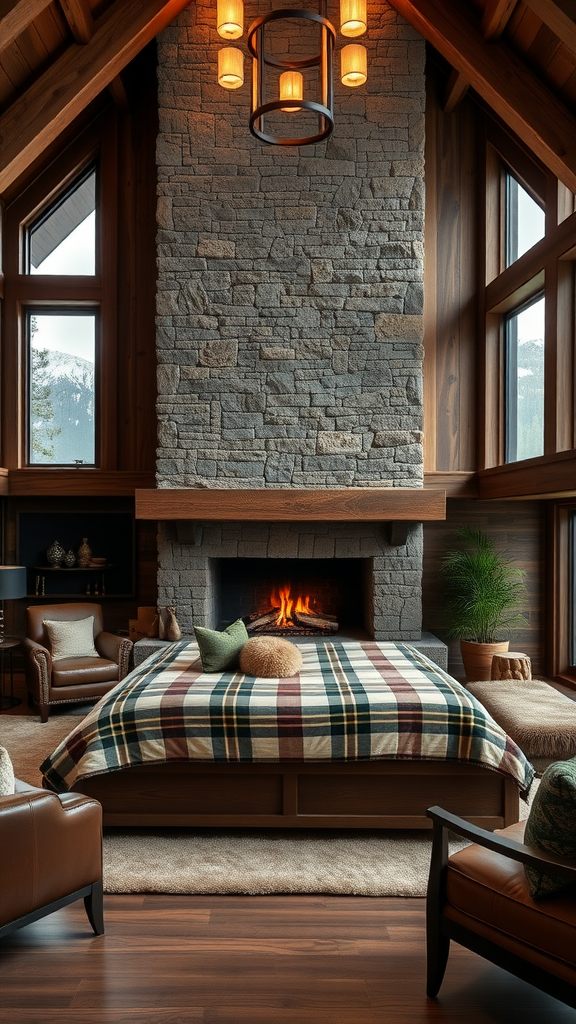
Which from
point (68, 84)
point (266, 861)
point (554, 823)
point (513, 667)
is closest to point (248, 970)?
point (266, 861)

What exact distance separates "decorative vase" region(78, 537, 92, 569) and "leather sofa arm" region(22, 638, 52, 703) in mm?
1389

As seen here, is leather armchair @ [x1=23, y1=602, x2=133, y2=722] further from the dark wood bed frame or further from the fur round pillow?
the dark wood bed frame

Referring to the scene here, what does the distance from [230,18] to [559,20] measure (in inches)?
76.2

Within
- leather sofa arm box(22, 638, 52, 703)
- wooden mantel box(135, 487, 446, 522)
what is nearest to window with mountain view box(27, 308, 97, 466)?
wooden mantel box(135, 487, 446, 522)

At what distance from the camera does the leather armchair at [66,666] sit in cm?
533

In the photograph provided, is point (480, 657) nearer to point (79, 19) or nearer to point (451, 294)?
point (451, 294)

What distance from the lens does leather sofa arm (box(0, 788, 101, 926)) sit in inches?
90.0

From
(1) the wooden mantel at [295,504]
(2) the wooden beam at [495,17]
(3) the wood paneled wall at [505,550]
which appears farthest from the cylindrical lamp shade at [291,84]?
(3) the wood paneled wall at [505,550]

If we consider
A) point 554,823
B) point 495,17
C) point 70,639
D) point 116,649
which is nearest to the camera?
point 554,823

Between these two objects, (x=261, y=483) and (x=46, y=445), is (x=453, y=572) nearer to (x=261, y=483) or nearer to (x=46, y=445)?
(x=261, y=483)

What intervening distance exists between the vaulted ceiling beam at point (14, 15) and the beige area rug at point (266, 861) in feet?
14.1

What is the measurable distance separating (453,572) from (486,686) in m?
1.88

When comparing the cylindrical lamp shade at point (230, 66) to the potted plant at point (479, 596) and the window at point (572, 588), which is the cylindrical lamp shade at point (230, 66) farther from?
the window at point (572, 588)

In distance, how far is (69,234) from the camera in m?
6.79
